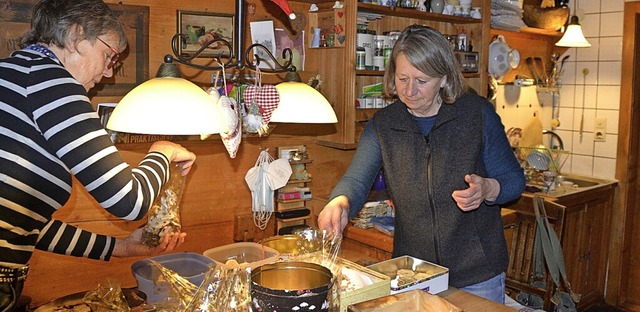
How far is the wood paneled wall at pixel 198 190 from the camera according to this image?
226cm

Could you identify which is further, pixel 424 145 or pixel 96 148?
pixel 424 145

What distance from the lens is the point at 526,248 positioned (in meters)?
3.38

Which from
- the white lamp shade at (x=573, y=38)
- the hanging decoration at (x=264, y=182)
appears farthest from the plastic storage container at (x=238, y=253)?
the white lamp shade at (x=573, y=38)

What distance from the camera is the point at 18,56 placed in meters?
1.36

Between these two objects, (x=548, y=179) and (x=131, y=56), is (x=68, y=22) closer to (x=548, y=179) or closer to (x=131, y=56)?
(x=131, y=56)

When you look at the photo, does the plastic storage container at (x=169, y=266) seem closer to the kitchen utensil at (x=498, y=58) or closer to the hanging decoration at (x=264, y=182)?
the hanging decoration at (x=264, y=182)

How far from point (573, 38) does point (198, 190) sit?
269 cm

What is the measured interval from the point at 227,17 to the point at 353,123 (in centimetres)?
74

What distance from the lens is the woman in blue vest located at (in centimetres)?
187

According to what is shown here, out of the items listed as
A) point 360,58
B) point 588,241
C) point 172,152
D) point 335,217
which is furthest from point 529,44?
point 172,152

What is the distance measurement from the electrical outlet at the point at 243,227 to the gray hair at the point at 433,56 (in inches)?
44.5

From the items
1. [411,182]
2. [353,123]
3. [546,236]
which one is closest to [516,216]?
[546,236]

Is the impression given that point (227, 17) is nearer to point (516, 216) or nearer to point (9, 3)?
point (9, 3)

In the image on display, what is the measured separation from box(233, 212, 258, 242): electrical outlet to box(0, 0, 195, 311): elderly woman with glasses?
47.7 inches
